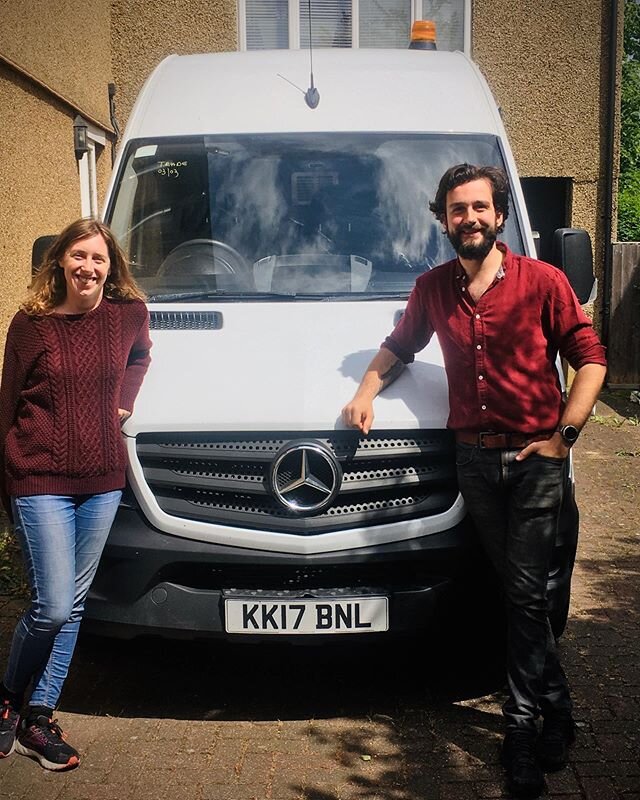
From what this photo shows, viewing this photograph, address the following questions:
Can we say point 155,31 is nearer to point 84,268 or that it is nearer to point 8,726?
point 84,268

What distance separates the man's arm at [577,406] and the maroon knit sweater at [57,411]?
1.49m

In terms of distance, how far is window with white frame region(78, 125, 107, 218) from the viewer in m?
12.8

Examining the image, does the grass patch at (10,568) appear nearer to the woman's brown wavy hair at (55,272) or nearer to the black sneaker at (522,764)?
the woman's brown wavy hair at (55,272)

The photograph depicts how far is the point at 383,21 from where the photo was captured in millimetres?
14766

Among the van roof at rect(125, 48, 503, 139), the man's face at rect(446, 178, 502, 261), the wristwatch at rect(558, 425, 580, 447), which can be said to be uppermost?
the van roof at rect(125, 48, 503, 139)

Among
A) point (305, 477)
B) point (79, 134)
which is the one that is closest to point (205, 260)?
point (305, 477)

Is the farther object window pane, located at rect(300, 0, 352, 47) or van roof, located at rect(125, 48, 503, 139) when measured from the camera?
window pane, located at rect(300, 0, 352, 47)

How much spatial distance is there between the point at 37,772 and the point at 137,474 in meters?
1.13

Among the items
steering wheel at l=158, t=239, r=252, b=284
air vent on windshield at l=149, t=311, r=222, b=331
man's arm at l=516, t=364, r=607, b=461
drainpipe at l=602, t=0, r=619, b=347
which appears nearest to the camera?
man's arm at l=516, t=364, r=607, b=461

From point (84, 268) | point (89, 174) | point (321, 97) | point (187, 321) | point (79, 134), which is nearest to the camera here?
point (84, 268)

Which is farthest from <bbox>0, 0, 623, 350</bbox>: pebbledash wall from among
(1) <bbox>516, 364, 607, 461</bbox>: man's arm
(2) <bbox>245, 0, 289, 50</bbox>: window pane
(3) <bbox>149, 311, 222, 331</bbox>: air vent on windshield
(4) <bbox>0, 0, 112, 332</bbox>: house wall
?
(1) <bbox>516, 364, 607, 461</bbox>: man's arm

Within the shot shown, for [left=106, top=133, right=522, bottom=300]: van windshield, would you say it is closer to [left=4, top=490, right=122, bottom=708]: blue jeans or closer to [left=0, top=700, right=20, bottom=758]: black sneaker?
[left=4, top=490, right=122, bottom=708]: blue jeans

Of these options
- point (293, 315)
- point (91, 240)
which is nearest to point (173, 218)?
point (293, 315)

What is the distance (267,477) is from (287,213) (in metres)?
1.69
